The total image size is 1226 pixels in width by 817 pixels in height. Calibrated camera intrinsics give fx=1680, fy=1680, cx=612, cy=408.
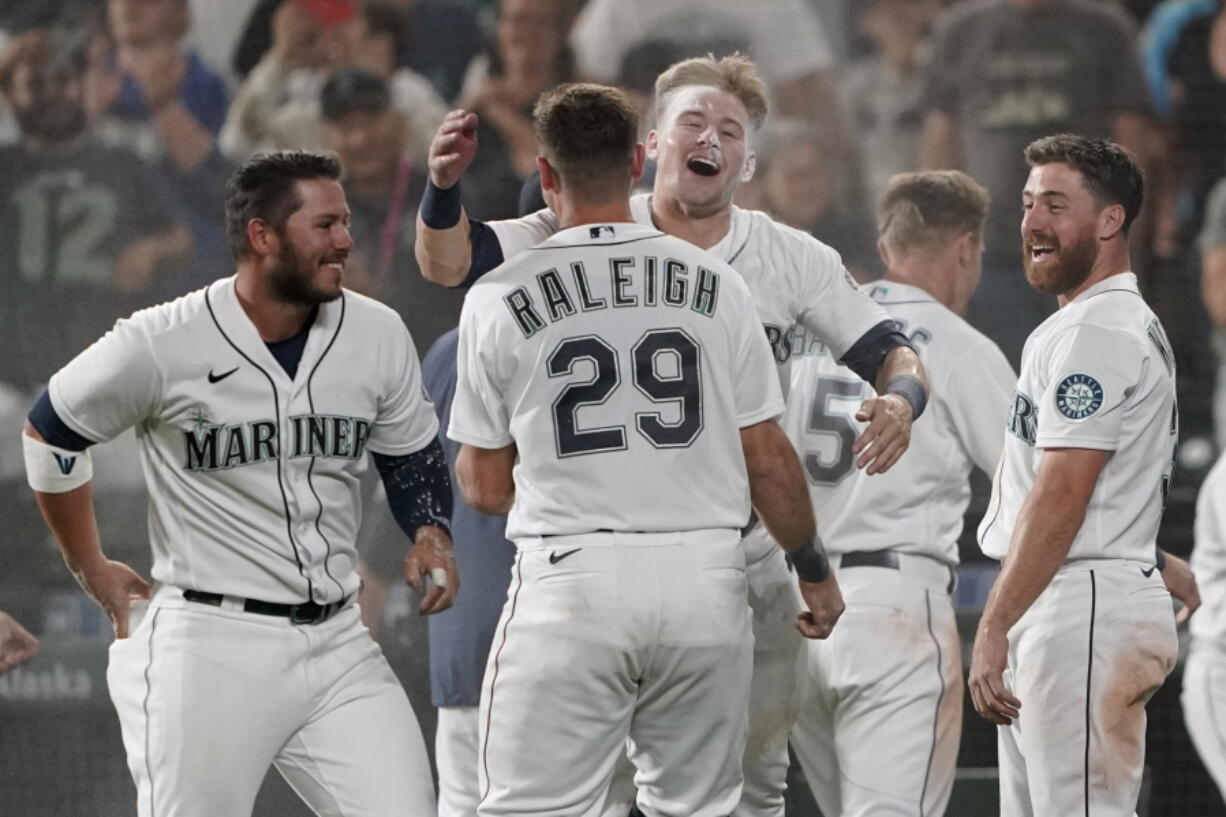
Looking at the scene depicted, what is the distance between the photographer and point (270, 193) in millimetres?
3062

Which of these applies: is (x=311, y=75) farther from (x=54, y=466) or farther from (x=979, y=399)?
(x=54, y=466)

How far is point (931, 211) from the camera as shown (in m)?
4.04

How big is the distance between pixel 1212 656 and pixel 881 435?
1.52 m

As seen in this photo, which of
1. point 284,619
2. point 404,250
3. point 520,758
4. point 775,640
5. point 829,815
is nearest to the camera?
point 520,758

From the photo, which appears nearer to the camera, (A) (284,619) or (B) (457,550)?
(A) (284,619)

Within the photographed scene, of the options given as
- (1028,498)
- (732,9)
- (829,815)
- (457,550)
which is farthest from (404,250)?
(1028,498)

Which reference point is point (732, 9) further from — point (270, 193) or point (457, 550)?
point (270, 193)

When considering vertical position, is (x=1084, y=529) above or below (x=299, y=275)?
below

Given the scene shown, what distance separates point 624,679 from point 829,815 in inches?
44.2

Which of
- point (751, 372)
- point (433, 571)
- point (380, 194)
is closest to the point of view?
point (751, 372)

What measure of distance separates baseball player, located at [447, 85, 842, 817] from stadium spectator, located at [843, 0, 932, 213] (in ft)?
13.3

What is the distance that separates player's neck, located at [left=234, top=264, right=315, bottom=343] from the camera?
3070mm

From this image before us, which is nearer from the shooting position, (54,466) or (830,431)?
(54,466)

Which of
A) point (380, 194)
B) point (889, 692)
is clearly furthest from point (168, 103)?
point (889, 692)
